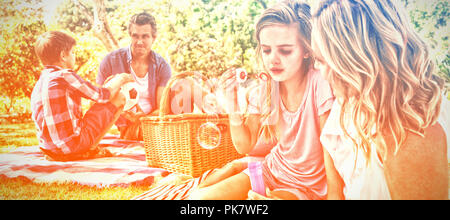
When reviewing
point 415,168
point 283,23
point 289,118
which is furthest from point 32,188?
point 415,168

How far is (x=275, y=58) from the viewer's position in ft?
6.33

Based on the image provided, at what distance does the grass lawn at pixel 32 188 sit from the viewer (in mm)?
2033

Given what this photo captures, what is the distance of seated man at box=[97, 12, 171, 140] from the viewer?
2.13 m

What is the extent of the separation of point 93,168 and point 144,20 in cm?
116

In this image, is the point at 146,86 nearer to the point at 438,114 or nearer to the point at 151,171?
the point at 151,171

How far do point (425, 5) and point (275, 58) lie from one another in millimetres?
1171

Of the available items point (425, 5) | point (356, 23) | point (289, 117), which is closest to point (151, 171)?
point (289, 117)

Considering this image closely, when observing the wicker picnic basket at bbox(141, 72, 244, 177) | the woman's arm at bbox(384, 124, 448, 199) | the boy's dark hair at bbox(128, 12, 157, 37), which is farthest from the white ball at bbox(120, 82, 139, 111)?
the woman's arm at bbox(384, 124, 448, 199)

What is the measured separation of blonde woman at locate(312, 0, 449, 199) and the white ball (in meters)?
1.32

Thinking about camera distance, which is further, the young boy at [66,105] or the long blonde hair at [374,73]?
the young boy at [66,105]

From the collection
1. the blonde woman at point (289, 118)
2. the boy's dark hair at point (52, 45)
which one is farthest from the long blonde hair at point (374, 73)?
the boy's dark hair at point (52, 45)

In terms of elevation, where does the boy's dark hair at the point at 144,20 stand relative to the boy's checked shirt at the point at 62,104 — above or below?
above

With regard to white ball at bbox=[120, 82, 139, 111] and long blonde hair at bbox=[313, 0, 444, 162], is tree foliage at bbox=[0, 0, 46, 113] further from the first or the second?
long blonde hair at bbox=[313, 0, 444, 162]

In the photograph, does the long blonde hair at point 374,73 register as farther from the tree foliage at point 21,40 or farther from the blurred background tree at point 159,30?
the tree foliage at point 21,40
